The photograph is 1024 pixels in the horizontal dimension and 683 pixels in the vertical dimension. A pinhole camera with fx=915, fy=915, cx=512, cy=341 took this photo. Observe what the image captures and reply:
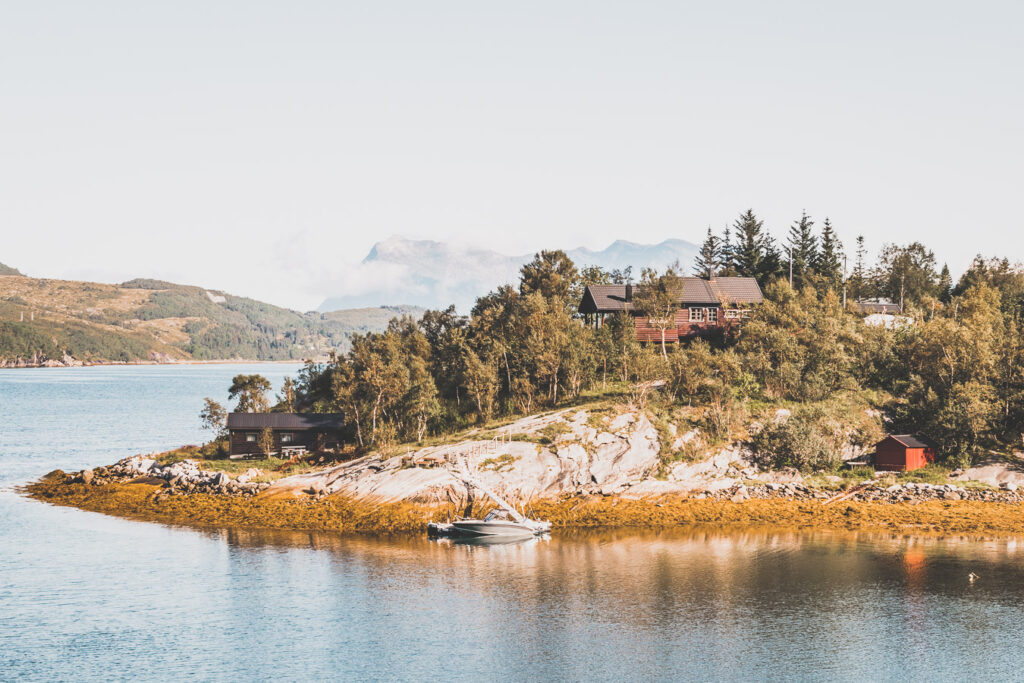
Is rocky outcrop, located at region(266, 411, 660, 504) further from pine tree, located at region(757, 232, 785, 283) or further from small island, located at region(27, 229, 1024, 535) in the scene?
pine tree, located at region(757, 232, 785, 283)

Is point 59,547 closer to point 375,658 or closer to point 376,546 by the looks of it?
point 376,546

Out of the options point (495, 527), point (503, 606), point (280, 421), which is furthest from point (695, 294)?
point (503, 606)

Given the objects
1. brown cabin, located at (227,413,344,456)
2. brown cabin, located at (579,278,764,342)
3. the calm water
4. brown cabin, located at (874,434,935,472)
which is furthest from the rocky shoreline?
brown cabin, located at (579,278,764,342)

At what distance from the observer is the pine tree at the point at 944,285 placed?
136 metres

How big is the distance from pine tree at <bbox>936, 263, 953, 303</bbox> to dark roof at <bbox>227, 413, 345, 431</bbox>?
92933 mm

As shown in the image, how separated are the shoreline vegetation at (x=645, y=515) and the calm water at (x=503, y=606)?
270 cm

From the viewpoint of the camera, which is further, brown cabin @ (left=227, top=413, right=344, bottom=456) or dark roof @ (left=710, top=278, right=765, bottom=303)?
dark roof @ (left=710, top=278, right=765, bottom=303)

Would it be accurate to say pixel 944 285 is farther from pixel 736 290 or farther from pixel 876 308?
pixel 736 290

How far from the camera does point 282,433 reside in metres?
84.5

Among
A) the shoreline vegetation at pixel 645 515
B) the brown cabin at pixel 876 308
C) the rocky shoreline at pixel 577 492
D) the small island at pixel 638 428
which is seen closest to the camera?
the shoreline vegetation at pixel 645 515

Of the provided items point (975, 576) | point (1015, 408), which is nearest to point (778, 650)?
point (975, 576)

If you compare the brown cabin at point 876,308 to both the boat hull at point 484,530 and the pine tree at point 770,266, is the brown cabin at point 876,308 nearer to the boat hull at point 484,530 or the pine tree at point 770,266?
the pine tree at point 770,266

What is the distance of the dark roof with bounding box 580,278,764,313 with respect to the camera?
102 m

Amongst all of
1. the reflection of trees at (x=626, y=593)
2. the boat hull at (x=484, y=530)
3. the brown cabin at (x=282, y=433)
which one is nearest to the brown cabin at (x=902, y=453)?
the reflection of trees at (x=626, y=593)
